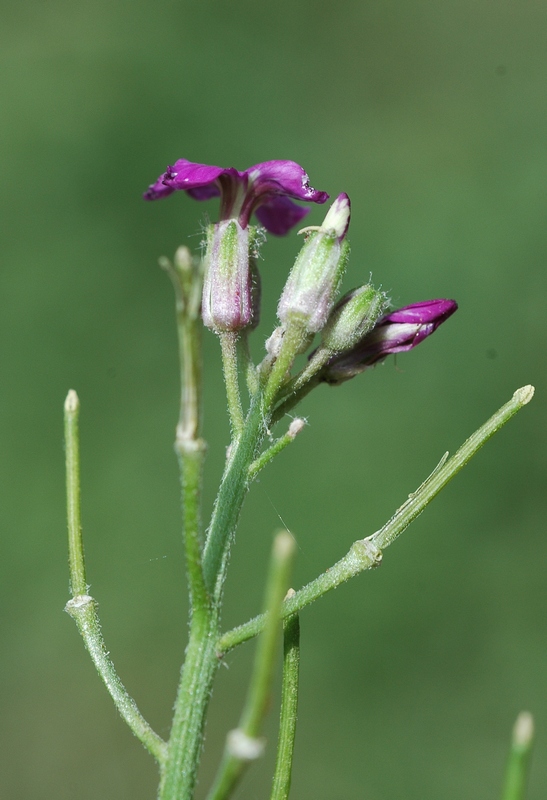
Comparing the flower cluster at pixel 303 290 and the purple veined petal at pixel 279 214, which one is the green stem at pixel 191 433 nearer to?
the flower cluster at pixel 303 290

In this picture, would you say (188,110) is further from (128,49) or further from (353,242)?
(353,242)

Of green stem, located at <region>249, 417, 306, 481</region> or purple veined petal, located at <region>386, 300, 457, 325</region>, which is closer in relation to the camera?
green stem, located at <region>249, 417, 306, 481</region>

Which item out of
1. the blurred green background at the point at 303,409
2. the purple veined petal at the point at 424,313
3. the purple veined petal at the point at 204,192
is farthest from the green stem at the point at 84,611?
the blurred green background at the point at 303,409

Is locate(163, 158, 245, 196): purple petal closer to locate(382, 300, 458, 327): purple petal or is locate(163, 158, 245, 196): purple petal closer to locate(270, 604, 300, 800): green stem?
locate(382, 300, 458, 327): purple petal

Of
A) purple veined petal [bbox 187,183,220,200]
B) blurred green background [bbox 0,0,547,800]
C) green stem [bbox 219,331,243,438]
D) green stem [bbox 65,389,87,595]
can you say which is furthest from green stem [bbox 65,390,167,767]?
blurred green background [bbox 0,0,547,800]

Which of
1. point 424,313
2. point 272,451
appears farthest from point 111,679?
point 424,313

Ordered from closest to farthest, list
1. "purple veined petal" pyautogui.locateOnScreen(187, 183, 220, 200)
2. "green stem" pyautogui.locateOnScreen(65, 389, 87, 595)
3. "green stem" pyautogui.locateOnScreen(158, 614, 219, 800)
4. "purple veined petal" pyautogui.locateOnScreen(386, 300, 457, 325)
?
"green stem" pyautogui.locateOnScreen(158, 614, 219, 800) → "green stem" pyautogui.locateOnScreen(65, 389, 87, 595) → "purple veined petal" pyautogui.locateOnScreen(386, 300, 457, 325) → "purple veined petal" pyautogui.locateOnScreen(187, 183, 220, 200)

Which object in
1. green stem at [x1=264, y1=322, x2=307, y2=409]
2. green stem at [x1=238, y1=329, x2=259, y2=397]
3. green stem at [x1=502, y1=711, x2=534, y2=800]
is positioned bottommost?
green stem at [x1=502, y1=711, x2=534, y2=800]

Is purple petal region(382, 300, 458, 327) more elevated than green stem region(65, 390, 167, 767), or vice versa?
purple petal region(382, 300, 458, 327)

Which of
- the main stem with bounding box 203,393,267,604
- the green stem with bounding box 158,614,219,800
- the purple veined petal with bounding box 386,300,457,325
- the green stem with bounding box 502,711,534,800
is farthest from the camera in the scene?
the purple veined petal with bounding box 386,300,457,325
